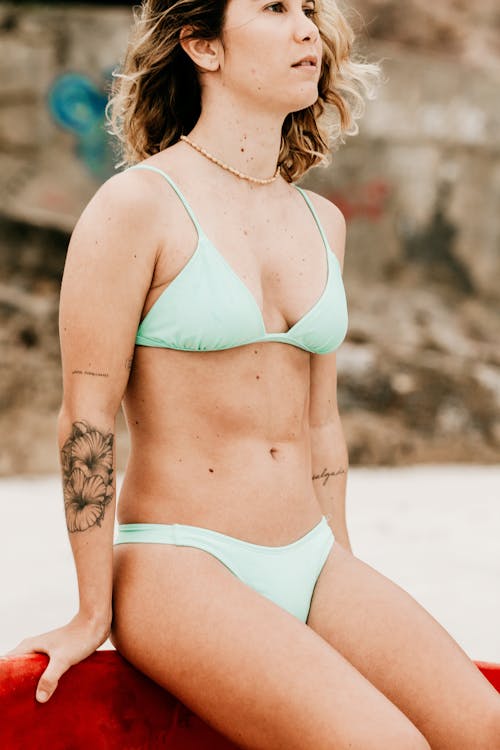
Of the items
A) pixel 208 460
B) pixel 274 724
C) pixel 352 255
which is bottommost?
pixel 352 255

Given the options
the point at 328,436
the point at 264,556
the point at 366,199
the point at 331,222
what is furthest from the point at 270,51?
the point at 366,199

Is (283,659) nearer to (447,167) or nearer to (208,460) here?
(208,460)

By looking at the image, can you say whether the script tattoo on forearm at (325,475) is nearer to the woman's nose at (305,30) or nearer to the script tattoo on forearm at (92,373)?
the script tattoo on forearm at (92,373)

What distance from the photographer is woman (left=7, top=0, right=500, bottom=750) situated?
2.14 metres

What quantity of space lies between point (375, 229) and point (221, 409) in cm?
655

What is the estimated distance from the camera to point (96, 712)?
233 centimetres

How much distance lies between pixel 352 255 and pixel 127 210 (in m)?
6.55

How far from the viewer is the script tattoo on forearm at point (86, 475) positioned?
227cm

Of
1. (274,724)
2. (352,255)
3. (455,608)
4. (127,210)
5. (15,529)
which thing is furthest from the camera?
(352,255)

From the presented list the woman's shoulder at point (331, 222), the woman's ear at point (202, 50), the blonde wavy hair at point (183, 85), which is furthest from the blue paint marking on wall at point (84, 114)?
the woman's ear at point (202, 50)

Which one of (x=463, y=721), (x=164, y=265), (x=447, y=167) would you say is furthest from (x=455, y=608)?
(x=447, y=167)

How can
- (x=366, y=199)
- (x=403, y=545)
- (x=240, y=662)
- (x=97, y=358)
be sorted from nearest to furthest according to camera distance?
1. (x=240, y=662)
2. (x=97, y=358)
3. (x=403, y=545)
4. (x=366, y=199)

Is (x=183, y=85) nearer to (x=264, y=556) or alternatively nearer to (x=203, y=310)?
(x=203, y=310)

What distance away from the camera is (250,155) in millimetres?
2574
